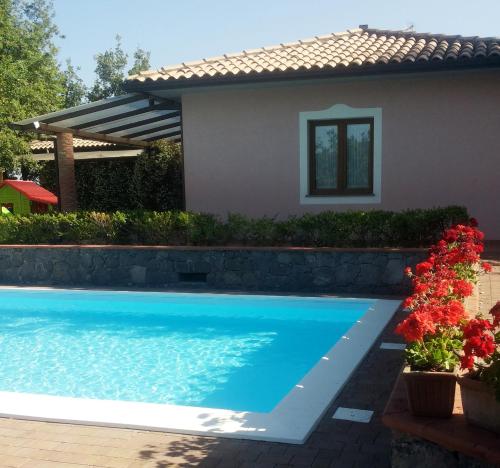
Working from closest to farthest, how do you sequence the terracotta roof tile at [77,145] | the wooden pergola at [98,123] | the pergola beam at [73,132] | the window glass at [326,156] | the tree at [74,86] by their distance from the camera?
the window glass at [326,156] < the wooden pergola at [98,123] < the pergola beam at [73,132] < the terracotta roof tile at [77,145] < the tree at [74,86]

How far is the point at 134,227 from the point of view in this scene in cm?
1420

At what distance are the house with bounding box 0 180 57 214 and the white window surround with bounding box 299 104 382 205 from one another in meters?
12.9

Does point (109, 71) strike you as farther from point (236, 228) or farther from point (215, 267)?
point (215, 267)

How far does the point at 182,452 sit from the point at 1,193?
23.1 meters

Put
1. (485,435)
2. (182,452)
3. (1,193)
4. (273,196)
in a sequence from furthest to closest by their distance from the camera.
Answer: (1,193), (273,196), (182,452), (485,435)

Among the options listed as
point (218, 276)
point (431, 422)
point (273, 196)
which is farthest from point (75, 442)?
point (273, 196)

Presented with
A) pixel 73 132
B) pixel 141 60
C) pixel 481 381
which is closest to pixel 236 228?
pixel 73 132

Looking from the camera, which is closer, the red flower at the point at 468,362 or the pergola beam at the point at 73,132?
the red flower at the point at 468,362

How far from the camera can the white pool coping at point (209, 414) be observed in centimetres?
534

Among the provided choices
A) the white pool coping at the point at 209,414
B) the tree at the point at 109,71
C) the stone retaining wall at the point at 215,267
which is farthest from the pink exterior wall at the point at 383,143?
the tree at the point at 109,71

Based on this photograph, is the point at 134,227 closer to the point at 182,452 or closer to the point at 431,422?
the point at 182,452

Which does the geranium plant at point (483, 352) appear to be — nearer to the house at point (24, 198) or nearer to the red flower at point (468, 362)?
the red flower at point (468, 362)

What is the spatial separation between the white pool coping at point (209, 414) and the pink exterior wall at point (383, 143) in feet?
28.5

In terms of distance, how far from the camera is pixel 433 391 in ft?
13.5
